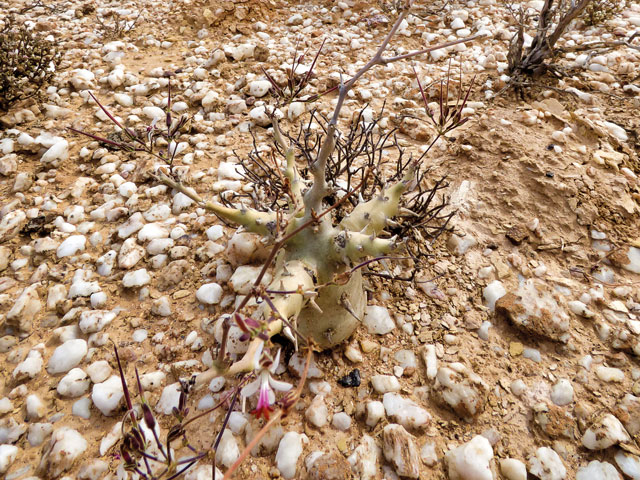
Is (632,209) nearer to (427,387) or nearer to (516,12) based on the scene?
(427,387)

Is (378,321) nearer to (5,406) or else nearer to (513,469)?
(513,469)

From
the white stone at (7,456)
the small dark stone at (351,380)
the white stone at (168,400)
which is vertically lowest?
the white stone at (7,456)

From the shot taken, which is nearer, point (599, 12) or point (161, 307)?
point (161, 307)

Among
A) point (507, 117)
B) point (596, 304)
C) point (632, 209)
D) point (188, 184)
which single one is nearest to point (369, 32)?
point (507, 117)

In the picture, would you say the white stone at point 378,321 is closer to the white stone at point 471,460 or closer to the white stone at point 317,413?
the white stone at point 317,413

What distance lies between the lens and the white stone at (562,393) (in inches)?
63.2

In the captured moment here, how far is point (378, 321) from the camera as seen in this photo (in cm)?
190

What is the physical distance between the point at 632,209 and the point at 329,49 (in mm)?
2899

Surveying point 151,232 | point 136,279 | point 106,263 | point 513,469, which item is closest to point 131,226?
point 151,232

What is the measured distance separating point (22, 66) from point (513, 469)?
174 inches

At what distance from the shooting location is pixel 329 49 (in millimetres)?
3809

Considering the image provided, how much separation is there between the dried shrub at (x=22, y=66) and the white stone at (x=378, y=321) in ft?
10.9

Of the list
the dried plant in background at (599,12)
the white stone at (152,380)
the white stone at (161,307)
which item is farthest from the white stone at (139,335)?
the dried plant in background at (599,12)

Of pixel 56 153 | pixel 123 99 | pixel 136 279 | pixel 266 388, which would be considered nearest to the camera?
pixel 266 388
